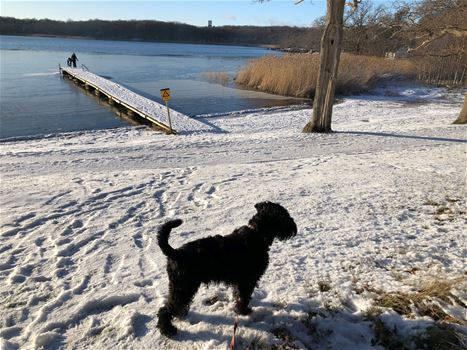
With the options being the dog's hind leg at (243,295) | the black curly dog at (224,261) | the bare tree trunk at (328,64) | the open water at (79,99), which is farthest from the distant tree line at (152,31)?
the dog's hind leg at (243,295)

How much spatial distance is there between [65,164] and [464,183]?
8.90 metres

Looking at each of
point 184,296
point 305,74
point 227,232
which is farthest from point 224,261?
point 305,74

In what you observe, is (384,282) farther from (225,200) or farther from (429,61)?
(429,61)

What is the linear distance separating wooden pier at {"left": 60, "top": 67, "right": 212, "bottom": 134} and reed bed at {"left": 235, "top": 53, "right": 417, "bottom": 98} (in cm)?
971

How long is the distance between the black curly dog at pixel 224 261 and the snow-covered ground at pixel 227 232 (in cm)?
27

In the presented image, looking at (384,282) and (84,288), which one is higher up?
(384,282)

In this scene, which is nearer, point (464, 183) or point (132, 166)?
point (464, 183)

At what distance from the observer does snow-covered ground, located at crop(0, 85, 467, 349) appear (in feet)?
11.0

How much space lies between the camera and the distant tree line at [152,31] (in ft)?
378

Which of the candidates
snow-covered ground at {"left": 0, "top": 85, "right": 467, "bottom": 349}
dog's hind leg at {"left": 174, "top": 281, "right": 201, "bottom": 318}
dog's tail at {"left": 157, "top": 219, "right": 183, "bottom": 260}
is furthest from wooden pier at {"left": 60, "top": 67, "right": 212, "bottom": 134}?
dog's tail at {"left": 157, "top": 219, "right": 183, "bottom": 260}

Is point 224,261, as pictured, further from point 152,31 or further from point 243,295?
point 152,31

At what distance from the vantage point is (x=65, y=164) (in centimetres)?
880

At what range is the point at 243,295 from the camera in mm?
3414

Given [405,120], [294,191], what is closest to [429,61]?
[405,120]
